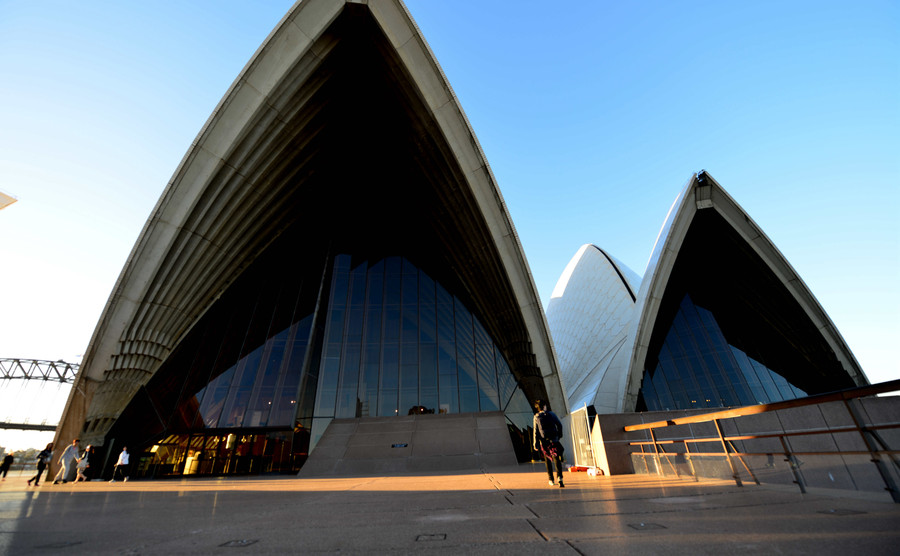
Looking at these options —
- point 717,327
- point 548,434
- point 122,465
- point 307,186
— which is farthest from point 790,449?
point 717,327

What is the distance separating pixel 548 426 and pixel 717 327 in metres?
23.3

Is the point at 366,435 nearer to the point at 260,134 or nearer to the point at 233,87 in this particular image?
the point at 260,134

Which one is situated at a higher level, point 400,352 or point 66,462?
point 400,352

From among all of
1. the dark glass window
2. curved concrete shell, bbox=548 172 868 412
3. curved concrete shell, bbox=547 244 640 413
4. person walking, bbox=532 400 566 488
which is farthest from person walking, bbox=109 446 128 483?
curved concrete shell, bbox=547 244 640 413

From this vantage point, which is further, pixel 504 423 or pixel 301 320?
pixel 301 320

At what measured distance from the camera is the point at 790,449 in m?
4.90

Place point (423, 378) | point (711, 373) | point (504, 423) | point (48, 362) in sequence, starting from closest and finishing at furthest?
point (504, 423) → point (423, 378) → point (711, 373) → point (48, 362)

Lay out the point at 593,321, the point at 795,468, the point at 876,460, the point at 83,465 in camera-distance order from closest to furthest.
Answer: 1. the point at 876,460
2. the point at 795,468
3. the point at 83,465
4. the point at 593,321

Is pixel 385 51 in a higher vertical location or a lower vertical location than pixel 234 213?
higher

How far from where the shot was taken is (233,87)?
14117 mm

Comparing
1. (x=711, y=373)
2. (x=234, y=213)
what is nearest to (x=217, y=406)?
(x=234, y=213)

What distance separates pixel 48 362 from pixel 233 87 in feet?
152

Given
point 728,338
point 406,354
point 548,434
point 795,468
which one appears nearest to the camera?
point 795,468

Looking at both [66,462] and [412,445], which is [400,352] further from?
[66,462]
